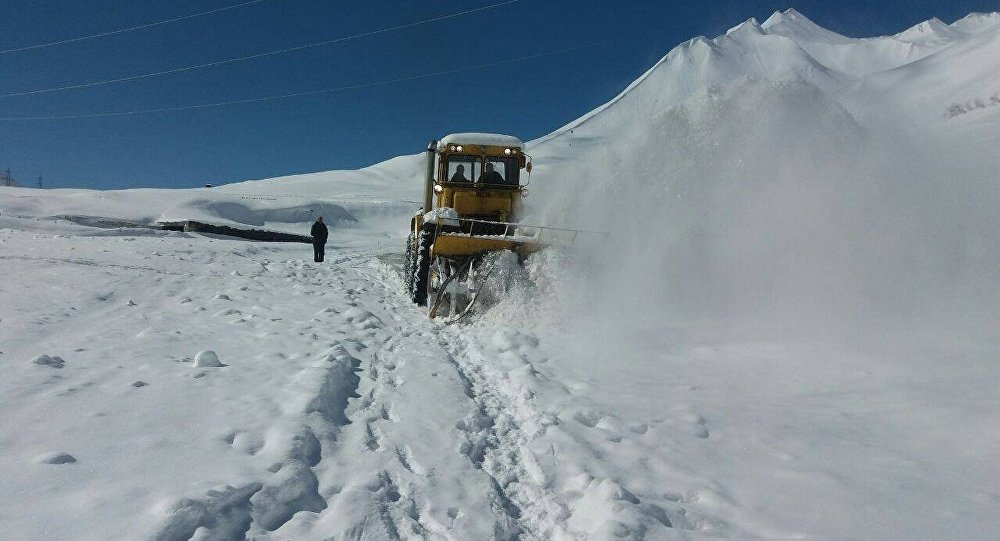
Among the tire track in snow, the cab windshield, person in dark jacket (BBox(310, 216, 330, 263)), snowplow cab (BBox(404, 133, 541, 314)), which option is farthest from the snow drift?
person in dark jacket (BBox(310, 216, 330, 263))

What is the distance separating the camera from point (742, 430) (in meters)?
3.61

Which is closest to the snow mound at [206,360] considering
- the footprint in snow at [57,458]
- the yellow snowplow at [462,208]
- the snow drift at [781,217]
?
the footprint in snow at [57,458]

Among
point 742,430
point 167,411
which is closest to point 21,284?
point 167,411

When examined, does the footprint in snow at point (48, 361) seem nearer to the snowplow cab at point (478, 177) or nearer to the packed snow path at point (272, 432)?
the packed snow path at point (272, 432)

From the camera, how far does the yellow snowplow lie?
27.0 feet

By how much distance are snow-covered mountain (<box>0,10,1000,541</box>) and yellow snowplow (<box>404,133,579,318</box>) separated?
74cm

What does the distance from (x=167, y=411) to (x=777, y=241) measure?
8339mm

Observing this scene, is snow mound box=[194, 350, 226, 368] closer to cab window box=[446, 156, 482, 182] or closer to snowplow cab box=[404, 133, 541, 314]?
snowplow cab box=[404, 133, 541, 314]

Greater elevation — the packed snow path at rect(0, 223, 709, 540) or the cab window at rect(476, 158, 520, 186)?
the cab window at rect(476, 158, 520, 186)

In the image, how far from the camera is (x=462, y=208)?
10.2 m

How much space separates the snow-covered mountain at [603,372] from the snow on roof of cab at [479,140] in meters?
1.61

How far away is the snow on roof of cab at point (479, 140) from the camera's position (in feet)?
33.7

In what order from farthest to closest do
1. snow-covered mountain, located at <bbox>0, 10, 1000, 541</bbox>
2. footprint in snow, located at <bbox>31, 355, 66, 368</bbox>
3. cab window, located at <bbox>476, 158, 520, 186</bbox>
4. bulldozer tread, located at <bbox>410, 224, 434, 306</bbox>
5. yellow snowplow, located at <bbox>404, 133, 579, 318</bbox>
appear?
1. cab window, located at <bbox>476, 158, 520, 186</bbox>
2. bulldozer tread, located at <bbox>410, 224, 434, 306</bbox>
3. yellow snowplow, located at <bbox>404, 133, 579, 318</bbox>
4. footprint in snow, located at <bbox>31, 355, 66, 368</bbox>
5. snow-covered mountain, located at <bbox>0, 10, 1000, 541</bbox>

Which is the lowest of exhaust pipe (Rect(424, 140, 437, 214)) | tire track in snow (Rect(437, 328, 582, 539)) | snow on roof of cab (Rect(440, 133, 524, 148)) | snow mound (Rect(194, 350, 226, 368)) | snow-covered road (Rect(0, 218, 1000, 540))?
tire track in snow (Rect(437, 328, 582, 539))
